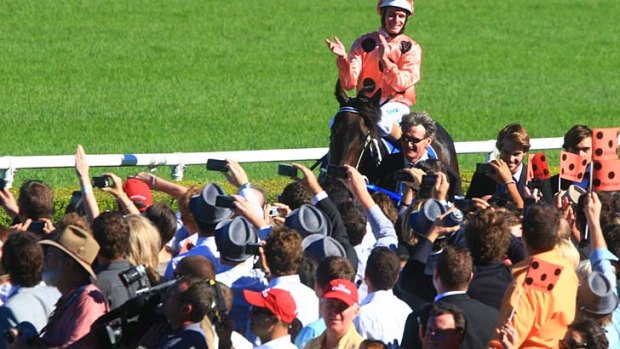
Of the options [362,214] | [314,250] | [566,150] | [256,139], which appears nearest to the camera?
[314,250]

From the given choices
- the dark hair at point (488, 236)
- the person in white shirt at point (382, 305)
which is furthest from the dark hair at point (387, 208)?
the dark hair at point (488, 236)

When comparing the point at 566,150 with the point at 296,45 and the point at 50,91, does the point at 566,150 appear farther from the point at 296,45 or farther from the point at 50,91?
the point at 296,45

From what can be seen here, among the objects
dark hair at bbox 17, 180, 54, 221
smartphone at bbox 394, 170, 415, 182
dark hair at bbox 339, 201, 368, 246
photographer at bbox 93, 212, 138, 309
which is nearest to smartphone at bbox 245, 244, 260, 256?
photographer at bbox 93, 212, 138, 309

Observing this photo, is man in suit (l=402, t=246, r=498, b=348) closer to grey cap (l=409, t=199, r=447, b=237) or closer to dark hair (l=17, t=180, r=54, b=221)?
grey cap (l=409, t=199, r=447, b=237)

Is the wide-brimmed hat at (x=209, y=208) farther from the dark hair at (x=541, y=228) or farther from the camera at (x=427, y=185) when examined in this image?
the dark hair at (x=541, y=228)

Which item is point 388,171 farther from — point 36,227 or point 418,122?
point 36,227

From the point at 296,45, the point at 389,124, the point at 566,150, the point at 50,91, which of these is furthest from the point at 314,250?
the point at 296,45

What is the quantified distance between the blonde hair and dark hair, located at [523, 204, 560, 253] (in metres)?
1.71

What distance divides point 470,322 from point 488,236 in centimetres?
63

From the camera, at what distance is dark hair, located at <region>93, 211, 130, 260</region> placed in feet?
23.9

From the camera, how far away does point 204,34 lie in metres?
25.5

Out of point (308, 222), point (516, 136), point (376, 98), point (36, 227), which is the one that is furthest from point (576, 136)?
point (36, 227)

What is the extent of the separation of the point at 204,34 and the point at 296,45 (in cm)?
144

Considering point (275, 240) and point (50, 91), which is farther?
point (50, 91)
